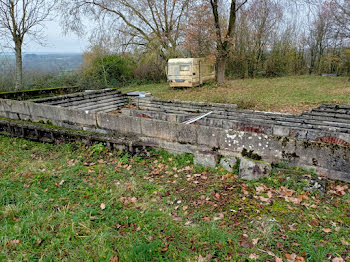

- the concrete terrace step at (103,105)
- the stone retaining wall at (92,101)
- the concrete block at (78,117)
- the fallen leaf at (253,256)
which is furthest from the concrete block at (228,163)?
the concrete terrace step at (103,105)

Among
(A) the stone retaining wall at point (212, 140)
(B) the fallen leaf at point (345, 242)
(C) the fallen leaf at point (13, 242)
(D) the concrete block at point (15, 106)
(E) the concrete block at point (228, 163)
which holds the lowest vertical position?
(C) the fallen leaf at point (13, 242)

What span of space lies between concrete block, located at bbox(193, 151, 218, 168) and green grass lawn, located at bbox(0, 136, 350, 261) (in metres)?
0.16

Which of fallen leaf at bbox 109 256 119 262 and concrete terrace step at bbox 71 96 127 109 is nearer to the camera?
fallen leaf at bbox 109 256 119 262

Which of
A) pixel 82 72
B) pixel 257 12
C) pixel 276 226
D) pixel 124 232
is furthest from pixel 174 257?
pixel 257 12

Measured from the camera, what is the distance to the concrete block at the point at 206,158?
473 centimetres

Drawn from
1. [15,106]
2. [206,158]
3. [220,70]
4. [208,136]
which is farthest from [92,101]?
[220,70]

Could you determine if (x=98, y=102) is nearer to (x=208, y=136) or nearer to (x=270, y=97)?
(x=208, y=136)

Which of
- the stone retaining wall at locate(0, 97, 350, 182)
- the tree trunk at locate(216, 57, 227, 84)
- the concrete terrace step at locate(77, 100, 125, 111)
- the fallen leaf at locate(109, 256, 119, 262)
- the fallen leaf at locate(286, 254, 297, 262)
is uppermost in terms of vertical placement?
the tree trunk at locate(216, 57, 227, 84)

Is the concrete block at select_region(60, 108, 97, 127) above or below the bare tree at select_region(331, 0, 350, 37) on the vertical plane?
below

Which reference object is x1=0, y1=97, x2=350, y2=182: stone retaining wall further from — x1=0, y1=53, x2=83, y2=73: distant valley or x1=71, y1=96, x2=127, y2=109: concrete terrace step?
x1=0, y1=53, x2=83, y2=73: distant valley

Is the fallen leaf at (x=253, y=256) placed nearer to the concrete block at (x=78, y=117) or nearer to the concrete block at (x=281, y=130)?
the concrete block at (x=281, y=130)

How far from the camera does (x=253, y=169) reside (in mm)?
4188

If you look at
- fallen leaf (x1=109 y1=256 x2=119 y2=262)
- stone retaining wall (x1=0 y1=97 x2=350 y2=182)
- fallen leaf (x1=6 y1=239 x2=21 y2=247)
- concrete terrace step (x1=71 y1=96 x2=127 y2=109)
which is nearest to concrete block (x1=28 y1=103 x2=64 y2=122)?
stone retaining wall (x1=0 y1=97 x2=350 y2=182)

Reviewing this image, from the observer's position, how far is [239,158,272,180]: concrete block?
413 centimetres
